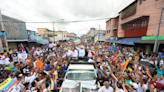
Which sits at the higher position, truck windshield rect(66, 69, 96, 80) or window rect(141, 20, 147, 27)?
window rect(141, 20, 147, 27)

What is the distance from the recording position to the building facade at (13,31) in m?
9.79

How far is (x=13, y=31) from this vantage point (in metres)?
10.8

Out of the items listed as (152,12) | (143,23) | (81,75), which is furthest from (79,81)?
(143,23)

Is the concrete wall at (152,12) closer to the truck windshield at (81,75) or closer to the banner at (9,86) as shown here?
the truck windshield at (81,75)

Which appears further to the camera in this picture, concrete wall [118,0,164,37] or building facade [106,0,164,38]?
building facade [106,0,164,38]

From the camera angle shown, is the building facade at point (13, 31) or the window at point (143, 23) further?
the window at point (143, 23)

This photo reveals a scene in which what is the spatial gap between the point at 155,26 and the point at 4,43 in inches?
793

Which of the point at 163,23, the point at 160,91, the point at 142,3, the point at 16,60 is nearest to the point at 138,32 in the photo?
the point at 163,23

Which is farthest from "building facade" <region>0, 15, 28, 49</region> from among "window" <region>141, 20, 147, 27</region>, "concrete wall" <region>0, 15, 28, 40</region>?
"window" <region>141, 20, 147, 27</region>

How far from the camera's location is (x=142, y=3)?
10.6 m

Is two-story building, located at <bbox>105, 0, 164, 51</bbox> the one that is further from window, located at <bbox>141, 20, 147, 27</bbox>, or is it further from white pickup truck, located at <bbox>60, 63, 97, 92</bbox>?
white pickup truck, located at <bbox>60, 63, 97, 92</bbox>

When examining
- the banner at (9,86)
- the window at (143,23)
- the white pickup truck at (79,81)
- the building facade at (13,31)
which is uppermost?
the window at (143,23)

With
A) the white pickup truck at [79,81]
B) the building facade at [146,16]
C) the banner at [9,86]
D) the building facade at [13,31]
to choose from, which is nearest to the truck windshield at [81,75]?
the white pickup truck at [79,81]

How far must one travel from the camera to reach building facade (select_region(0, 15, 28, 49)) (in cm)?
979
